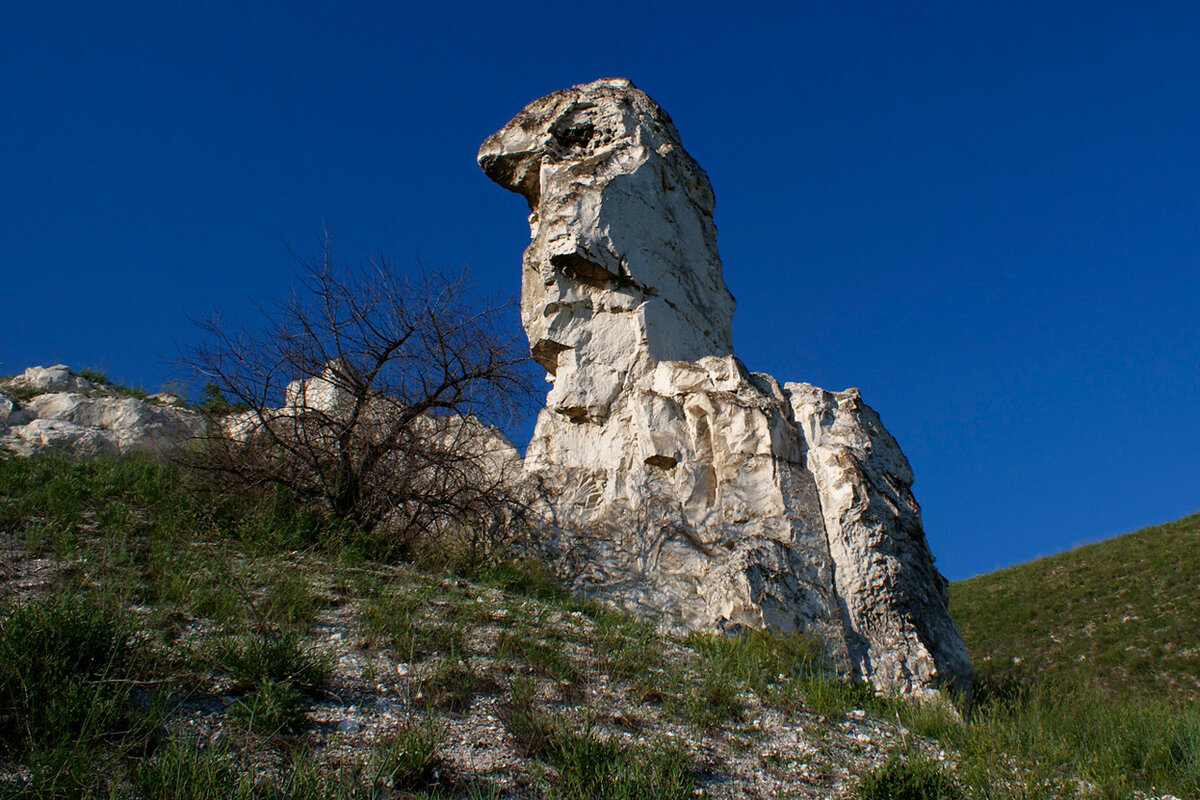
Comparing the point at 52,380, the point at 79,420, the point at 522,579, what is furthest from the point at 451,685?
the point at 52,380

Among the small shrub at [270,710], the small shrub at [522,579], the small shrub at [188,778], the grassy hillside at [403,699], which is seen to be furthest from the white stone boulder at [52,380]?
the small shrub at [188,778]

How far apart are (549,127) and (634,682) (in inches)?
325

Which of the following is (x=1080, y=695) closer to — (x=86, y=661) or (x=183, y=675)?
(x=183, y=675)

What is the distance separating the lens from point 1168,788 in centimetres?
439

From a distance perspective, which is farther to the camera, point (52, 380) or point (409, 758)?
point (52, 380)

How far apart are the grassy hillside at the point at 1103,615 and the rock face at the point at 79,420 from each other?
13021 millimetres

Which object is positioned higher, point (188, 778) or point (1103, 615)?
point (1103, 615)

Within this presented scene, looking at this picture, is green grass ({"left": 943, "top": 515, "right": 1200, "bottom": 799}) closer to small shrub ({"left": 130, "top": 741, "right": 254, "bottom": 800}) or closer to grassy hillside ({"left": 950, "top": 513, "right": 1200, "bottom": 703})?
grassy hillside ({"left": 950, "top": 513, "right": 1200, "bottom": 703})

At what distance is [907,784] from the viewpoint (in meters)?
3.82

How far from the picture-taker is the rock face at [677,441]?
6.80 meters

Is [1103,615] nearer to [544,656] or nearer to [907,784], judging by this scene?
[907,784]

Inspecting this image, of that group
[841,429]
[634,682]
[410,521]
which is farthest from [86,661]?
[841,429]

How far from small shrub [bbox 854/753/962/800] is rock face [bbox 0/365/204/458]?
349 inches

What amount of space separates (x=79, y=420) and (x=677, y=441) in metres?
9.47
